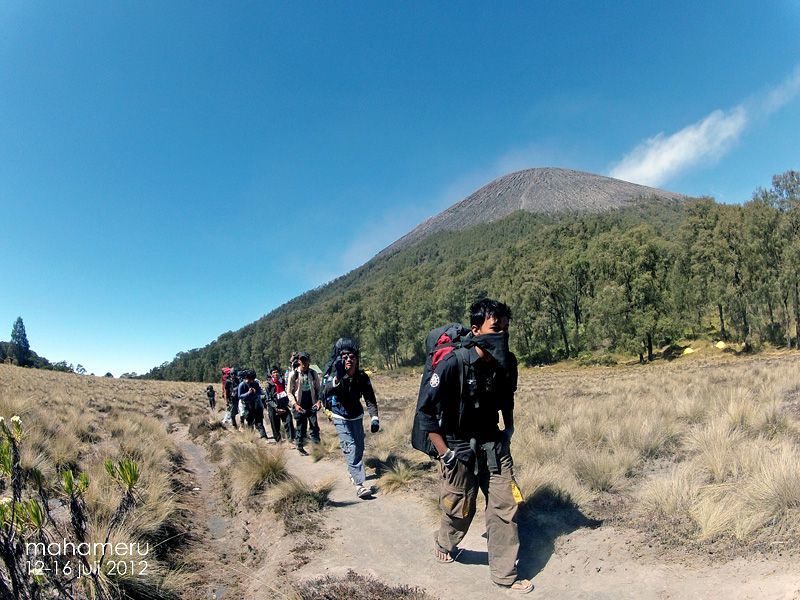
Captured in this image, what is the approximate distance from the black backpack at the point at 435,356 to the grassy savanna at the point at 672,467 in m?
1.88

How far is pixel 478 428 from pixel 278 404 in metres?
7.92

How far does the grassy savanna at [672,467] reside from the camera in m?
3.67

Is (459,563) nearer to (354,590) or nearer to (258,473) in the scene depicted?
(354,590)

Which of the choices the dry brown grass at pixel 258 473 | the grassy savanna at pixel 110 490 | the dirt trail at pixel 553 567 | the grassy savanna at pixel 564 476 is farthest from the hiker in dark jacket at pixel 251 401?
the dirt trail at pixel 553 567

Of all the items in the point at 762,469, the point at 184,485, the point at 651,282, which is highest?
the point at 651,282

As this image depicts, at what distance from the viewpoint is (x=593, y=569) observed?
3.69 metres

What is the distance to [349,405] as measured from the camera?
6359mm

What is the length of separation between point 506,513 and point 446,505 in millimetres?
520

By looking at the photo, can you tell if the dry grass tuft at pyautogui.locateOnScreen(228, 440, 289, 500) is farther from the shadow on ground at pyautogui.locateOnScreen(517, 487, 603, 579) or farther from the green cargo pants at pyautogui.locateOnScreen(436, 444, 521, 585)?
the shadow on ground at pyautogui.locateOnScreen(517, 487, 603, 579)

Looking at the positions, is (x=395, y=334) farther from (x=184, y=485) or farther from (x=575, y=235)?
(x=184, y=485)

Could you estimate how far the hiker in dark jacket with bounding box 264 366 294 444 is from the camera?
10359 mm

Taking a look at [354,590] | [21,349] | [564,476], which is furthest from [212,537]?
[21,349]

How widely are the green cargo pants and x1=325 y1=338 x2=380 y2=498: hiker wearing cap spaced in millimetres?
2501

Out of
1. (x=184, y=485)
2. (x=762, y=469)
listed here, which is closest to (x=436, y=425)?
(x=762, y=469)
